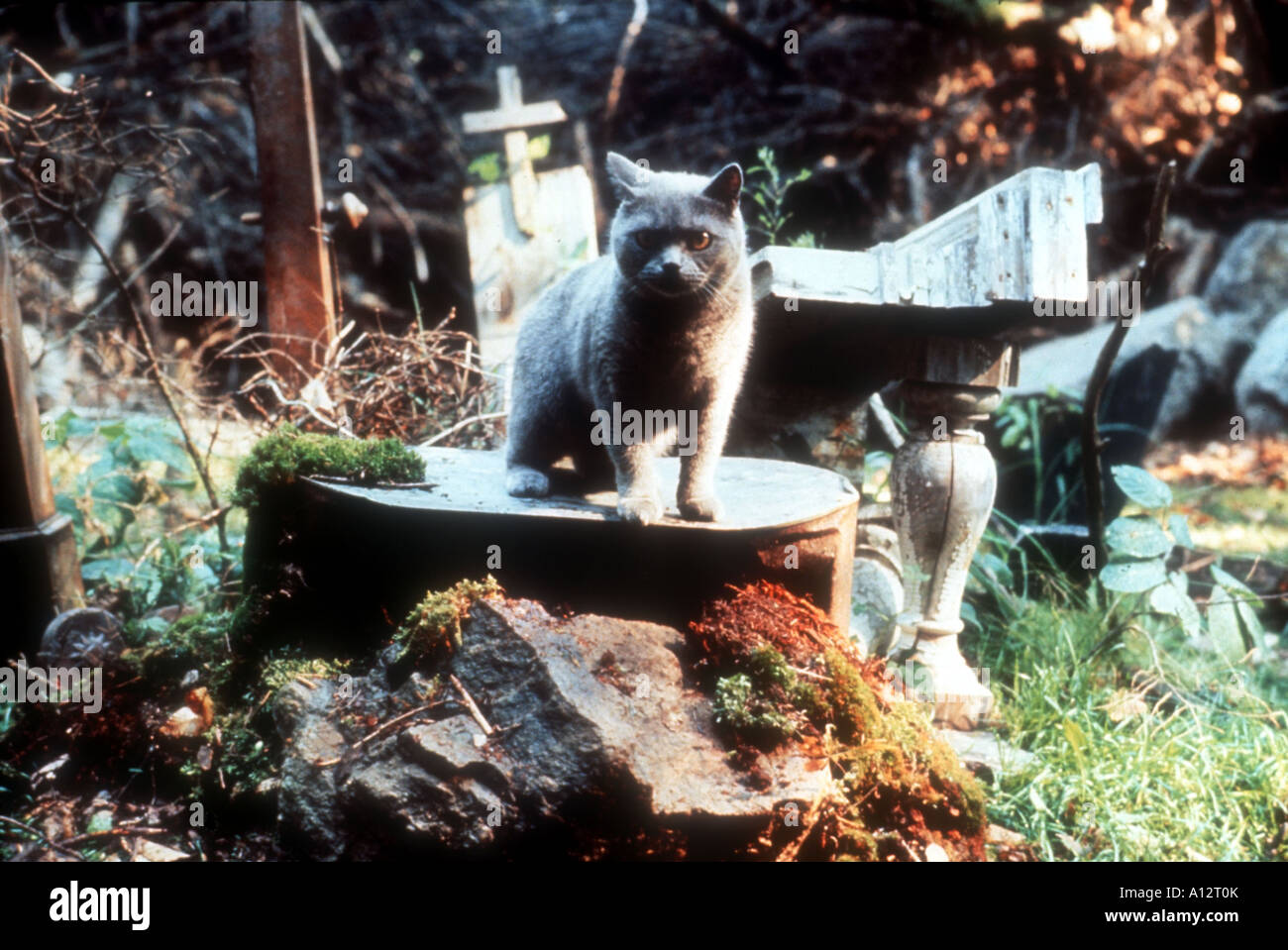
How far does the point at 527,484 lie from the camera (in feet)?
6.95

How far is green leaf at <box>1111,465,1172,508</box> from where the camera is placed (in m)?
2.50

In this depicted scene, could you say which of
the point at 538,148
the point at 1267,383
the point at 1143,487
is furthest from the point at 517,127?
the point at 1267,383

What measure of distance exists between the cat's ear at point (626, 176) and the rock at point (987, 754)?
151 cm

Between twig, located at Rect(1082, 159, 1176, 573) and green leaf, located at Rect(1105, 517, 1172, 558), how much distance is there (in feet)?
1.59

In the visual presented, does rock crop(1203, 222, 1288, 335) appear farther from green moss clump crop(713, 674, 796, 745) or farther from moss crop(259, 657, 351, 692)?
moss crop(259, 657, 351, 692)

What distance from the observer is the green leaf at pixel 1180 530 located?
252 cm

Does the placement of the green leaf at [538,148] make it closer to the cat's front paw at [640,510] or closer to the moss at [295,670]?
the cat's front paw at [640,510]

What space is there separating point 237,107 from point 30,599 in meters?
4.01

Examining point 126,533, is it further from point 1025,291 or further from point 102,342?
point 1025,291

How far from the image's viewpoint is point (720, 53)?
517 cm

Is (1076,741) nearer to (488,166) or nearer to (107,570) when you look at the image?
(107,570)

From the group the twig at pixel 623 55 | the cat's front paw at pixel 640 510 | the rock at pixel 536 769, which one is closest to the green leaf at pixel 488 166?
the twig at pixel 623 55

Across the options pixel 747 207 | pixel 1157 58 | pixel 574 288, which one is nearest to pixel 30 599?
pixel 574 288
